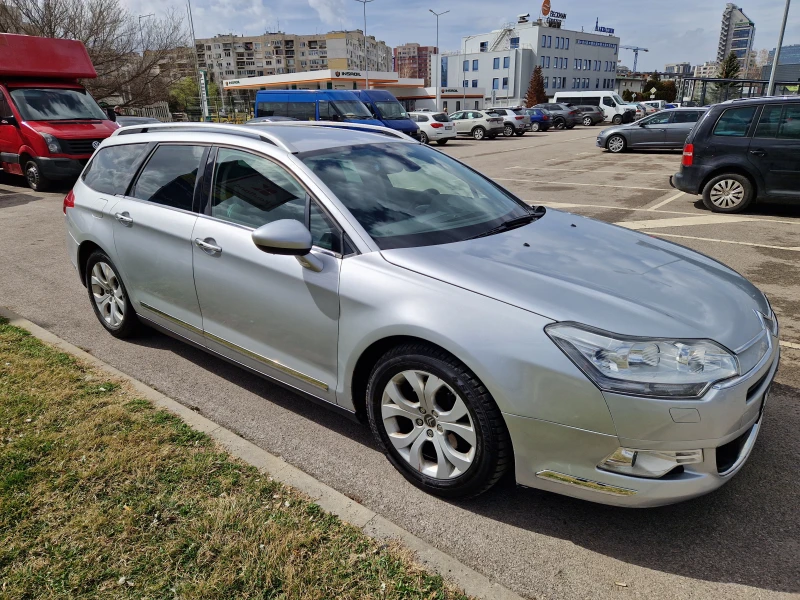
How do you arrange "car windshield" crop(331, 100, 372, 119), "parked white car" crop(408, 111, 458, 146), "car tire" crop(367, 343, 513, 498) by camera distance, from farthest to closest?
"parked white car" crop(408, 111, 458, 146) < "car windshield" crop(331, 100, 372, 119) < "car tire" crop(367, 343, 513, 498)

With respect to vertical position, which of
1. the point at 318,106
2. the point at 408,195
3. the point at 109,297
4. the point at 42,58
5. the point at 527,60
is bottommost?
the point at 109,297

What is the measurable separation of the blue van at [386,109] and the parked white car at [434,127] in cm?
223

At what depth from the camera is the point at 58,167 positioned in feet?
41.7

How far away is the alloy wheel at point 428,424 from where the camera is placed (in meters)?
2.59

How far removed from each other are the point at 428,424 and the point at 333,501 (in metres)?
0.56

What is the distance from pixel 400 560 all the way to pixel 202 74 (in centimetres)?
2884

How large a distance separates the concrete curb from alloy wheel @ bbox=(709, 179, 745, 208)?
9.09 m

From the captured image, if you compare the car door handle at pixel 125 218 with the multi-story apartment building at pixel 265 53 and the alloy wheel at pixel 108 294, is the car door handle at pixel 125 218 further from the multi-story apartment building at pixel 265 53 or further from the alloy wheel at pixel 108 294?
the multi-story apartment building at pixel 265 53

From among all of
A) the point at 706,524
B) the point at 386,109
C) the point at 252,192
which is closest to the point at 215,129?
the point at 252,192

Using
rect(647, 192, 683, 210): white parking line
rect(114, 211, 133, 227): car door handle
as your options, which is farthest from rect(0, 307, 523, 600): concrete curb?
rect(647, 192, 683, 210): white parking line

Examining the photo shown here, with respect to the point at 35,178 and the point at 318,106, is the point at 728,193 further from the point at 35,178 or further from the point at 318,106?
the point at 318,106

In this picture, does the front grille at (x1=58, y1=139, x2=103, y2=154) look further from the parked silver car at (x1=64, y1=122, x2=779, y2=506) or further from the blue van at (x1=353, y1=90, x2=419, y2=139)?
the blue van at (x1=353, y1=90, x2=419, y2=139)

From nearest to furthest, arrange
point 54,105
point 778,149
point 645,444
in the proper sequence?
point 645,444
point 778,149
point 54,105

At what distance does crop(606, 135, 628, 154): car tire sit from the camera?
21.6 m
